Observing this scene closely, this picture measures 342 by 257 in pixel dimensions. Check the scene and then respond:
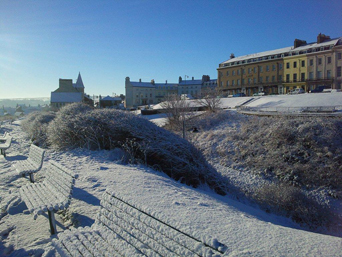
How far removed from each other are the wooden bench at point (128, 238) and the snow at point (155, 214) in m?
0.07

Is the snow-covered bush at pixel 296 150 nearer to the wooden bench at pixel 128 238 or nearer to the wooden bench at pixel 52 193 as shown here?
the wooden bench at pixel 52 193

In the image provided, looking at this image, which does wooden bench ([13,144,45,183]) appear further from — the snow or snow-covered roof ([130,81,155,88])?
snow-covered roof ([130,81,155,88])

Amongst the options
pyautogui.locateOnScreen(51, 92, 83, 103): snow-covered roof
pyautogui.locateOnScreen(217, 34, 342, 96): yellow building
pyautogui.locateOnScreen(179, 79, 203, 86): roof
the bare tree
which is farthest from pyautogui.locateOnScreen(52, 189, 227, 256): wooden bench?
pyautogui.locateOnScreen(179, 79, 203, 86): roof

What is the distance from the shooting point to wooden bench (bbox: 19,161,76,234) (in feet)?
12.2

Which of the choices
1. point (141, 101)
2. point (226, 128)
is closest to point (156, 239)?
point (226, 128)

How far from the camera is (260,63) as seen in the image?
5112 cm

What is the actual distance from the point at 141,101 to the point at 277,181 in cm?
6555

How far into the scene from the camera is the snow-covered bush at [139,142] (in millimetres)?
8727

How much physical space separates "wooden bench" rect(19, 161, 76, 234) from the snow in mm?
447

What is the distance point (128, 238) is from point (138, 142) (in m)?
6.58

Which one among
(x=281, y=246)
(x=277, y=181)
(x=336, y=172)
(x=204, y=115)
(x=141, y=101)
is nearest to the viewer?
(x=281, y=246)

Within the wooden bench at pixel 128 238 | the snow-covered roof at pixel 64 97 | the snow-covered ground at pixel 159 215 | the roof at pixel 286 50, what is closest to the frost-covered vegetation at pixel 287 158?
the snow-covered ground at pixel 159 215

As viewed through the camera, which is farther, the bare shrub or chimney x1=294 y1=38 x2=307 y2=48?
chimney x1=294 y1=38 x2=307 y2=48

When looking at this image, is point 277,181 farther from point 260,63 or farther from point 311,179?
point 260,63
